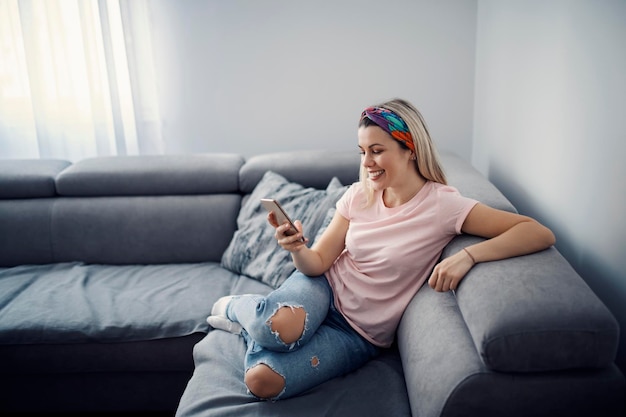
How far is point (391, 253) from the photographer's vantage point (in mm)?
1532

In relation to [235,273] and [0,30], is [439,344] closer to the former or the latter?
[235,273]

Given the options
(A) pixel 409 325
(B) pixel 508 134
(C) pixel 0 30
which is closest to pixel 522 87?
(B) pixel 508 134

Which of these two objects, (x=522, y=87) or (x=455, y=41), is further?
(x=455, y=41)

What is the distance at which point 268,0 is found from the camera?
2.72 metres

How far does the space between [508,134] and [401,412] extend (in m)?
1.30

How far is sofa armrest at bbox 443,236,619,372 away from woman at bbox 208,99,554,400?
0.58 ft

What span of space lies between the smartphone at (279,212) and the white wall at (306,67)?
1381mm

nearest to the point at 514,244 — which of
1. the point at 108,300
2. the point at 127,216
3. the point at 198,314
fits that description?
the point at 198,314

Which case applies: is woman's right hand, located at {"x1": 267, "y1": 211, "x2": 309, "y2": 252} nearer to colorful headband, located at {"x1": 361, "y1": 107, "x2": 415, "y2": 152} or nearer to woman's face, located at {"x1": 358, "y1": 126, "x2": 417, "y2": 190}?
woman's face, located at {"x1": 358, "y1": 126, "x2": 417, "y2": 190}

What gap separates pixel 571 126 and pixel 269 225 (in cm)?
115

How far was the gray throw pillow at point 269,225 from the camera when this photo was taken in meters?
2.08

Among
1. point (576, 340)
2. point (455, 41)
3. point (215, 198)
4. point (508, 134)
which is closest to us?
point (576, 340)

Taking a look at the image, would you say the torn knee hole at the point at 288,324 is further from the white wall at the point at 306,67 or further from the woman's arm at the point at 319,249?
the white wall at the point at 306,67

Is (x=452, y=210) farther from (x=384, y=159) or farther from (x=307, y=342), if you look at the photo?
(x=307, y=342)
